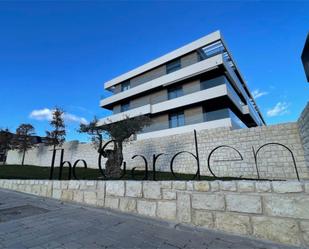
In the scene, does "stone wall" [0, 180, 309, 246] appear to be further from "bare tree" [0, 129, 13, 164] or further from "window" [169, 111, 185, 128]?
"bare tree" [0, 129, 13, 164]

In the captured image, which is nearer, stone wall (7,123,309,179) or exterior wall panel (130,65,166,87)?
stone wall (7,123,309,179)

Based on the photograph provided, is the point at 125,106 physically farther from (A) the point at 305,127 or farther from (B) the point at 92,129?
(A) the point at 305,127

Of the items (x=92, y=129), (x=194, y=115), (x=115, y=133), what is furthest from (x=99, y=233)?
(x=194, y=115)

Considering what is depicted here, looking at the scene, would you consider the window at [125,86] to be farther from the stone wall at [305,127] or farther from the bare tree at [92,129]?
the stone wall at [305,127]

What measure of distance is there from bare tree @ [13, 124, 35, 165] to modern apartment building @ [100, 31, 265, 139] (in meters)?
9.77

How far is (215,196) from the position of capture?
2.57 metres

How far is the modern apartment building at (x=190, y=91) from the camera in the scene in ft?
47.1

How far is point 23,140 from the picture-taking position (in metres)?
19.4

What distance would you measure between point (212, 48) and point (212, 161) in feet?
38.8

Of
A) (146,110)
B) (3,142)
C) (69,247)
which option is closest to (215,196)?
(69,247)

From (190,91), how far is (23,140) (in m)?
19.0

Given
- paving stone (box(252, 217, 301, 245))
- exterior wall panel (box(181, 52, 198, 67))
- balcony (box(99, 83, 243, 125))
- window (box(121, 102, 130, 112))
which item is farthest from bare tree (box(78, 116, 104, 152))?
window (box(121, 102, 130, 112))

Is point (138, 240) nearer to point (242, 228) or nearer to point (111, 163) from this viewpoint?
point (242, 228)

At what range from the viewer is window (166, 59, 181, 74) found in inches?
690
